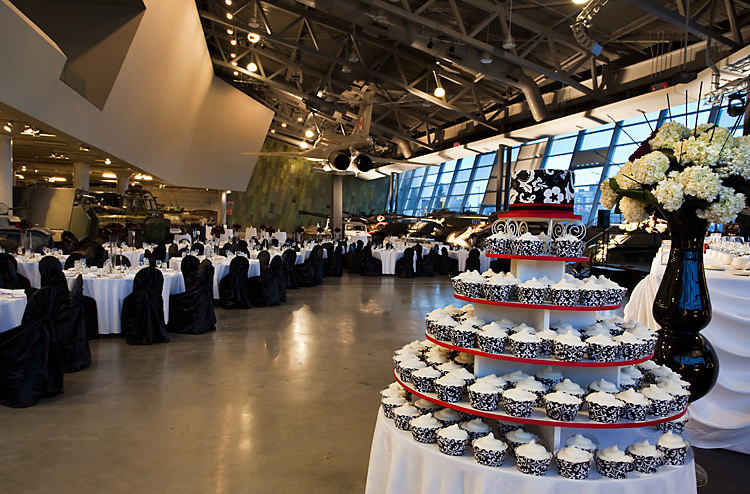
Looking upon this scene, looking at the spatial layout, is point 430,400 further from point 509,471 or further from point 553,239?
point 553,239

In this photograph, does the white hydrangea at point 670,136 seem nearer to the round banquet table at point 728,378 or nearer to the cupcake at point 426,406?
the round banquet table at point 728,378

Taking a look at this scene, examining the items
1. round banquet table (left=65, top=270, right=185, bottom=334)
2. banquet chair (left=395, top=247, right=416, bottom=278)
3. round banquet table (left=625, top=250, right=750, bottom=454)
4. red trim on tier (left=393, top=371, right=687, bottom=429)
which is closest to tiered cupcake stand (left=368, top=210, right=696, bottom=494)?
red trim on tier (left=393, top=371, right=687, bottom=429)

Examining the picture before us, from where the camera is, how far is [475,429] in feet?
6.85

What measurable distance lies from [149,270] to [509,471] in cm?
538

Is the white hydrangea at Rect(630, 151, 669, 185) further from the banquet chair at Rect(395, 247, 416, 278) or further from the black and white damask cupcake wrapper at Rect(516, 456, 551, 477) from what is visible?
the banquet chair at Rect(395, 247, 416, 278)

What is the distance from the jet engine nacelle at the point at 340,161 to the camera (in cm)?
1788

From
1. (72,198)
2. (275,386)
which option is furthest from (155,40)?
(275,386)

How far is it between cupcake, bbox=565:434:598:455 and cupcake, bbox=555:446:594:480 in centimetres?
3

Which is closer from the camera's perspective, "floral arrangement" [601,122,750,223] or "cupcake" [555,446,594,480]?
"cupcake" [555,446,594,480]

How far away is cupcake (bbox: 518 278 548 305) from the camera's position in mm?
2158

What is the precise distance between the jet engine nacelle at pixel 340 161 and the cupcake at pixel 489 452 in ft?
53.6

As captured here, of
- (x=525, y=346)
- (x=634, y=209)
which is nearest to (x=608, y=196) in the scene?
(x=634, y=209)

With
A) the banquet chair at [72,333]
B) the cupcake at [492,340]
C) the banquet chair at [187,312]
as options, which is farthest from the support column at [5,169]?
the cupcake at [492,340]

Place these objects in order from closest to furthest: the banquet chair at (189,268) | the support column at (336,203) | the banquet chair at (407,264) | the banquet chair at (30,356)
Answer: the banquet chair at (30,356) < the banquet chair at (189,268) < the banquet chair at (407,264) < the support column at (336,203)
